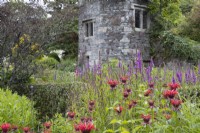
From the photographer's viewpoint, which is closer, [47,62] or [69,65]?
[47,62]

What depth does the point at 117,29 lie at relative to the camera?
584 inches

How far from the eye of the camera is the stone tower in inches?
580

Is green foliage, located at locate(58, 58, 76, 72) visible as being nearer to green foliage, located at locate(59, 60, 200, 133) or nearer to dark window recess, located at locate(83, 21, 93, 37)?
dark window recess, located at locate(83, 21, 93, 37)

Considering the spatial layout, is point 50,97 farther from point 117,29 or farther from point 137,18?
point 137,18

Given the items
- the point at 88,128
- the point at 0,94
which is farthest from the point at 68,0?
the point at 88,128

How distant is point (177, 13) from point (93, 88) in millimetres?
12230

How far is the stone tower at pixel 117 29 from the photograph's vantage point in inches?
580

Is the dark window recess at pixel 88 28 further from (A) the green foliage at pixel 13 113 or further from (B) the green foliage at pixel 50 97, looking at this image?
(A) the green foliage at pixel 13 113

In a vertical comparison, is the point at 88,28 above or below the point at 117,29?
above

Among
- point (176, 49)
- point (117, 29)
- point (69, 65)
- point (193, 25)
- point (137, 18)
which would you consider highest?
point (137, 18)

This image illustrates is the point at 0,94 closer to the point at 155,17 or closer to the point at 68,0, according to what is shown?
the point at 155,17

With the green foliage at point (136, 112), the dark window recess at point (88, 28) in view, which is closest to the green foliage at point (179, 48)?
the dark window recess at point (88, 28)

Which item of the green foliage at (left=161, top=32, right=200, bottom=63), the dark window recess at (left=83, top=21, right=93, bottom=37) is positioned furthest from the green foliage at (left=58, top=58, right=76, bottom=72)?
the green foliage at (left=161, top=32, right=200, bottom=63)

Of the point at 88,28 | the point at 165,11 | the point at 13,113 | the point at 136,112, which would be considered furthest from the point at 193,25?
the point at 136,112
